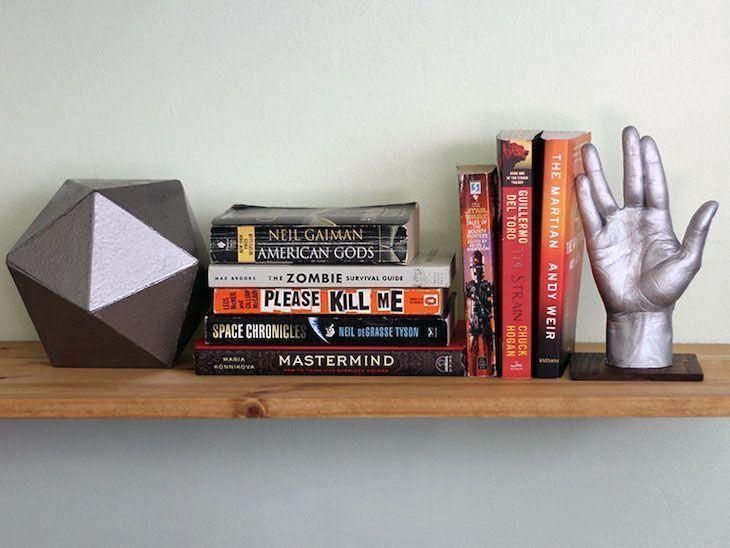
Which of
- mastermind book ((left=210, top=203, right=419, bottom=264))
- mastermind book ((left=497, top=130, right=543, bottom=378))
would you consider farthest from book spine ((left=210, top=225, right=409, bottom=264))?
mastermind book ((left=497, top=130, right=543, bottom=378))

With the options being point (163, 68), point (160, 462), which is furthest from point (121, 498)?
point (163, 68)

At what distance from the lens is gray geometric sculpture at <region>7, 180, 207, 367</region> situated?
1.16 meters

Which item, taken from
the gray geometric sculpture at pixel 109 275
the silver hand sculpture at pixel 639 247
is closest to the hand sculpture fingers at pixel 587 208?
the silver hand sculpture at pixel 639 247

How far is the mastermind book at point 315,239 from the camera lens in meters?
1.15

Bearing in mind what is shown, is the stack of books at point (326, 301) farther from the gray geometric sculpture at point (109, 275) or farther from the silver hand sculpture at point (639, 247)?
the silver hand sculpture at point (639, 247)

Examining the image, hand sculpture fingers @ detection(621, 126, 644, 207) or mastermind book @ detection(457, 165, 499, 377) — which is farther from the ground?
hand sculpture fingers @ detection(621, 126, 644, 207)

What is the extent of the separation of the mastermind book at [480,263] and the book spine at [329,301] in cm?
4

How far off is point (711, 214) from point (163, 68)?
25.1 inches

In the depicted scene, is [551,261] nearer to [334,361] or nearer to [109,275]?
[334,361]

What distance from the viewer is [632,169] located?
3.76 ft

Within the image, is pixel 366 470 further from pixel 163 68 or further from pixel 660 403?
pixel 163 68

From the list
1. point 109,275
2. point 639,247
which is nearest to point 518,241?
point 639,247

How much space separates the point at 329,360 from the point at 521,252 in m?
0.23

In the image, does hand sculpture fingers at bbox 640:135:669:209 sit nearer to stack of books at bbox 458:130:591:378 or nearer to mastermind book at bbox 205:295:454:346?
stack of books at bbox 458:130:591:378
